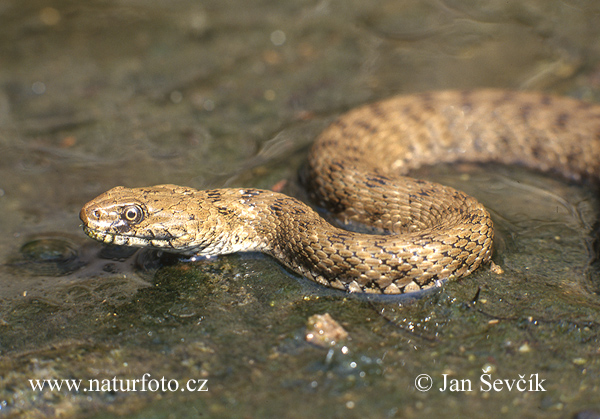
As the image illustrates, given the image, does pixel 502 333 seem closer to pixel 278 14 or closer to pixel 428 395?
pixel 428 395

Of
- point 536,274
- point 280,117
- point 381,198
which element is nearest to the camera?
point 536,274

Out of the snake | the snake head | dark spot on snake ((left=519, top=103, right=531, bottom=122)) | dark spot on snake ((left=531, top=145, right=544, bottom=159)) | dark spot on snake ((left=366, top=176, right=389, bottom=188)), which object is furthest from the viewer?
dark spot on snake ((left=519, top=103, right=531, bottom=122))

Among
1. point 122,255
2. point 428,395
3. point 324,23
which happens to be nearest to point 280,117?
point 324,23

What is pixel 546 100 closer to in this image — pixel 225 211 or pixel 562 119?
pixel 562 119

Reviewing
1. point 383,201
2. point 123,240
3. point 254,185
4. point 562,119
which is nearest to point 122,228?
point 123,240

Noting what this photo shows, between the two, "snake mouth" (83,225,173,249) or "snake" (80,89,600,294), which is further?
"snake mouth" (83,225,173,249)

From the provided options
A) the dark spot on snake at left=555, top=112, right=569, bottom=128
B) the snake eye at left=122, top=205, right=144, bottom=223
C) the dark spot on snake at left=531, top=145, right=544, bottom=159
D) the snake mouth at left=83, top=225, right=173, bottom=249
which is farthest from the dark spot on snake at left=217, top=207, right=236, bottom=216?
the dark spot on snake at left=555, top=112, right=569, bottom=128

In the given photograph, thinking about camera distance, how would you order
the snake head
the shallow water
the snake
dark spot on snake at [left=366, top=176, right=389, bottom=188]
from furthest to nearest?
dark spot on snake at [left=366, top=176, right=389, bottom=188]
the snake head
the snake
the shallow water

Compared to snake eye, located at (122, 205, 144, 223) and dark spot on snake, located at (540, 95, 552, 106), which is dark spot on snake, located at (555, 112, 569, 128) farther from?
snake eye, located at (122, 205, 144, 223)
